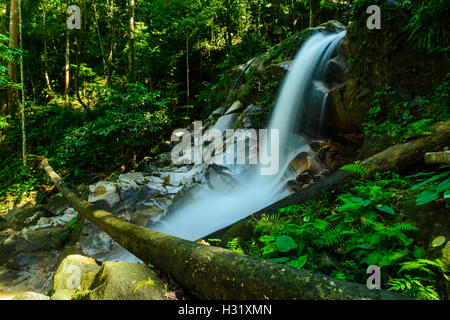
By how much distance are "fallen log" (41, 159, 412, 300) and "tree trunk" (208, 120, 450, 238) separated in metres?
1.82

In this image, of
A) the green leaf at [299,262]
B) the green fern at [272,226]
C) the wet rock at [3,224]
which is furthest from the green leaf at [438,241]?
the wet rock at [3,224]

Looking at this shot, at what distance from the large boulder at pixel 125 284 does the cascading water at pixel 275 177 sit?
2.78m

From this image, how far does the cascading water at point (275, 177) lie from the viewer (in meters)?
5.21

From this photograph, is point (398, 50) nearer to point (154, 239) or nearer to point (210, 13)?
point (154, 239)

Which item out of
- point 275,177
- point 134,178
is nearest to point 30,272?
point 134,178

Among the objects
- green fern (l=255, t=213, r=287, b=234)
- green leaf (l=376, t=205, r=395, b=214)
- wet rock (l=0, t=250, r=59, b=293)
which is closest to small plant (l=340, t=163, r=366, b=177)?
green leaf (l=376, t=205, r=395, b=214)

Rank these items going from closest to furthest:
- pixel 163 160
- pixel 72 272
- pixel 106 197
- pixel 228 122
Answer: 1. pixel 72 272
2. pixel 106 197
3. pixel 228 122
4. pixel 163 160

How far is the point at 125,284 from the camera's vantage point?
5.82ft

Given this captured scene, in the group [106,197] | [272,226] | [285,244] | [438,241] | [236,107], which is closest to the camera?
[438,241]

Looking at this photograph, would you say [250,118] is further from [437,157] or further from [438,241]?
[438,241]

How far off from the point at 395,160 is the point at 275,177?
285 centimetres

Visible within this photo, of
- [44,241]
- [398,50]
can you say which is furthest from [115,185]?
[398,50]

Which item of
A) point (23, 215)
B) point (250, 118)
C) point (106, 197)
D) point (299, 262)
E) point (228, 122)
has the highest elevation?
point (250, 118)

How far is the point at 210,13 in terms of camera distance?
38.2ft
